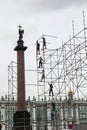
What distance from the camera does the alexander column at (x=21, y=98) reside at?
98.2ft

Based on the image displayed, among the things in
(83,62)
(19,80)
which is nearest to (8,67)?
(19,80)

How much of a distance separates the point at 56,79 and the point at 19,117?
4.14 meters

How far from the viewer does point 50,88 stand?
31.3 meters

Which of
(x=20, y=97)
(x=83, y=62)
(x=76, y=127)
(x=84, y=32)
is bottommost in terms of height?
(x=76, y=127)

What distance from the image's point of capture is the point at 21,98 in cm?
3116

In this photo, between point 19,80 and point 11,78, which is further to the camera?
point 11,78

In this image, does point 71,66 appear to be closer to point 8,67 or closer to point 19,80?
point 19,80

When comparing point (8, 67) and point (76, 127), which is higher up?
point (8, 67)

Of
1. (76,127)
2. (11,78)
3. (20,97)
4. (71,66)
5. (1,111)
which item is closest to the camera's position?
(76,127)

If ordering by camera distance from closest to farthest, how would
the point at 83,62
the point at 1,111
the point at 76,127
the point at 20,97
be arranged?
the point at 76,127 → the point at 83,62 → the point at 20,97 → the point at 1,111

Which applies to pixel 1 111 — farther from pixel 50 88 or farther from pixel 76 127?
pixel 76 127

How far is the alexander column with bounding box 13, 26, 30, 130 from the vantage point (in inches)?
1179

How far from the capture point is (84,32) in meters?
25.2

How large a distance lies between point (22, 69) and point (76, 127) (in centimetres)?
824
